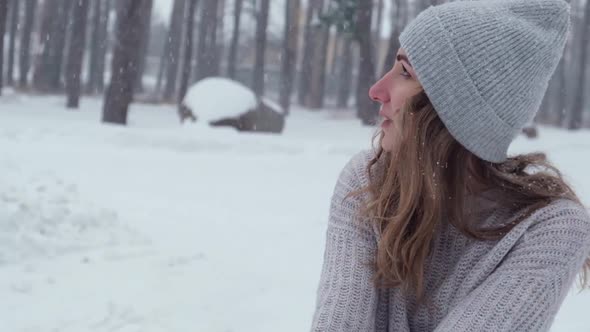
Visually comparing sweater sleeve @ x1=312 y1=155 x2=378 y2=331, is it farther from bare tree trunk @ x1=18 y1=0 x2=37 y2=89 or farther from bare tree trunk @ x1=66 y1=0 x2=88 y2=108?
bare tree trunk @ x1=18 y1=0 x2=37 y2=89

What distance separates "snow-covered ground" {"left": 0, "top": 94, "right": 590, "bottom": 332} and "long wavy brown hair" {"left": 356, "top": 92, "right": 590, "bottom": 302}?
2.04 meters

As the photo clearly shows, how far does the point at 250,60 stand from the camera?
50.6 metres

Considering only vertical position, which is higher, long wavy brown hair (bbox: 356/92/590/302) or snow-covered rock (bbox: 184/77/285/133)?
long wavy brown hair (bbox: 356/92/590/302)

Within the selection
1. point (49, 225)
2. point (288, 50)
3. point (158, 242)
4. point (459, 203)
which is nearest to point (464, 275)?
point (459, 203)

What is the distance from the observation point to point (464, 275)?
5.23 ft

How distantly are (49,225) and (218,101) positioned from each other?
9.87 m

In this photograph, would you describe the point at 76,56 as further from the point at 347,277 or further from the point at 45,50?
the point at 347,277

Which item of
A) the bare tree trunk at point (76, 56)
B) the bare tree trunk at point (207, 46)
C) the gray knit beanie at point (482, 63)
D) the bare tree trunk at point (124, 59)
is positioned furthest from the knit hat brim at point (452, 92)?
the bare tree trunk at point (207, 46)

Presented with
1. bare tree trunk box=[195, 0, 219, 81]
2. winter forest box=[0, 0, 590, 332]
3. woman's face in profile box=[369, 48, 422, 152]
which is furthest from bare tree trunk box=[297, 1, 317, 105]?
woman's face in profile box=[369, 48, 422, 152]

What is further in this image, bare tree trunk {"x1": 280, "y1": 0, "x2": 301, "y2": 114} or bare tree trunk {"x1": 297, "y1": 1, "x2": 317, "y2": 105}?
bare tree trunk {"x1": 297, "y1": 1, "x2": 317, "y2": 105}

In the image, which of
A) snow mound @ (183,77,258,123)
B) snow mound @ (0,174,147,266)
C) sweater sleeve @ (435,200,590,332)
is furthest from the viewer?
snow mound @ (183,77,258,123)

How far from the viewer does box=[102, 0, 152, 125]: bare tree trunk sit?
14133 mm

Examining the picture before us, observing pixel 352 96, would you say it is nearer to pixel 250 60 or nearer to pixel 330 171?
pixel 250 60

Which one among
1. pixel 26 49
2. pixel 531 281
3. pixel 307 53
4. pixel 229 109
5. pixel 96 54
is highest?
pixel 531 281
